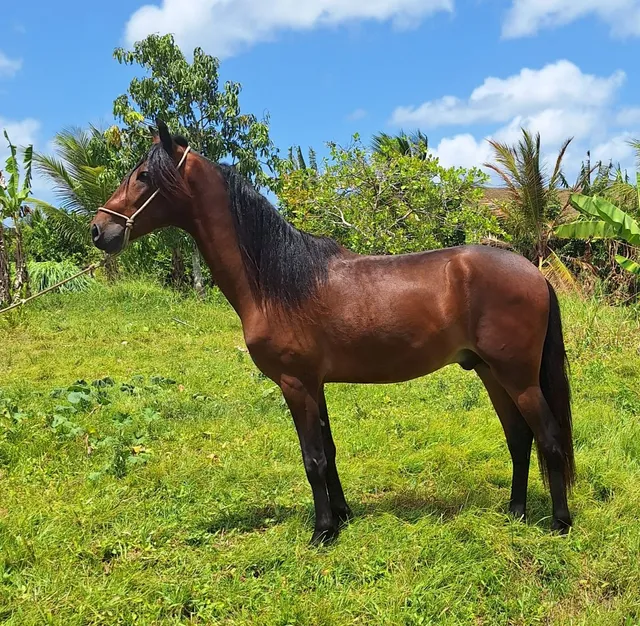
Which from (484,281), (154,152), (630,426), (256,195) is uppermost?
(154,152)

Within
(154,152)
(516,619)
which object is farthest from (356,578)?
(154,152)

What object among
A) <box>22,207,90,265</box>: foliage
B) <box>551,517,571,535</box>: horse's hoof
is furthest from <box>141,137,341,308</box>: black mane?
<box>22,207,90,265</box>: foliage

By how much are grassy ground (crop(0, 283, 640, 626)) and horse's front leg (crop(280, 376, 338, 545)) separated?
4.8 inches

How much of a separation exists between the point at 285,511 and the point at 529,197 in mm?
11354

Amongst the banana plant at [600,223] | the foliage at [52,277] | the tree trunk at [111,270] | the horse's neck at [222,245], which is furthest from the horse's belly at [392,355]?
the tree trunk at [111,270]

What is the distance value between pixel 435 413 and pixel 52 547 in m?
3.27

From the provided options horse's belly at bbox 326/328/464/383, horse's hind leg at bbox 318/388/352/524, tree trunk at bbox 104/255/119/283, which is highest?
tree trunk at bbox 104/255/119/283

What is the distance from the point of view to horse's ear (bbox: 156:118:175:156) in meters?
2.67

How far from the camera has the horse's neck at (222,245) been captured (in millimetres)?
2879

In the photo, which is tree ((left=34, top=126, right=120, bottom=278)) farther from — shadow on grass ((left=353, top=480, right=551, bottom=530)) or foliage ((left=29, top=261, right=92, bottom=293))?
shadow on grass ((left=353, top=480, right=551, bottom=530))

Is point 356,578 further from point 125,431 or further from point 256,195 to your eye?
point 125,431

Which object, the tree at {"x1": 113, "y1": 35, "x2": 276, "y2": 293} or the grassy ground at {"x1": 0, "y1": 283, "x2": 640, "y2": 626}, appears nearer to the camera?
the grassy ground at {"x1": 0, "y1": 283, "x2": 640, "y2": 626}

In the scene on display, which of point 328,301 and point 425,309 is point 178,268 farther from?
point 425,309

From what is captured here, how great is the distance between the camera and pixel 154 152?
2.75 m
